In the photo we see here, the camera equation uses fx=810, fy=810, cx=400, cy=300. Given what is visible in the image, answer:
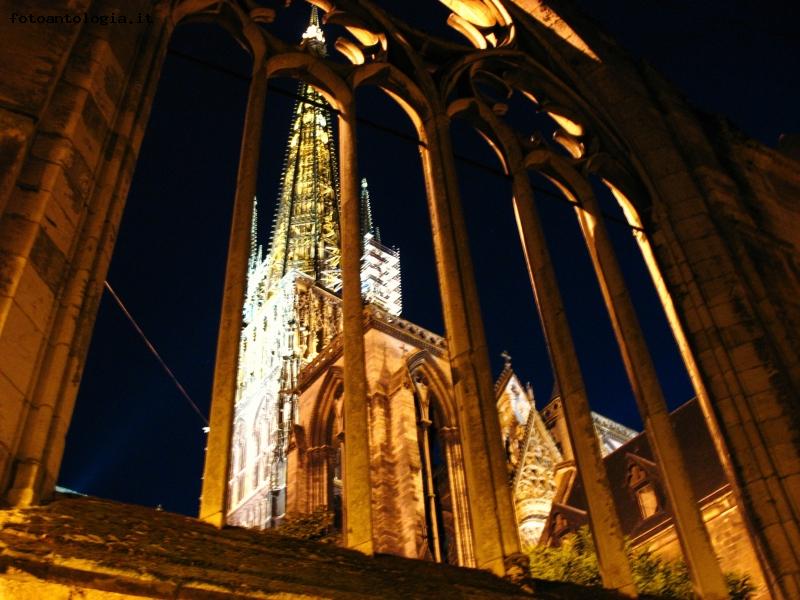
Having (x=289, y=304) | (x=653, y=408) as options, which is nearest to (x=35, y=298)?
(x=653, y=408)

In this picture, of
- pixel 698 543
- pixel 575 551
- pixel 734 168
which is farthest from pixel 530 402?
pixel 698 543

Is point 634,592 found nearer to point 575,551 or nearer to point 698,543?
point 698,543

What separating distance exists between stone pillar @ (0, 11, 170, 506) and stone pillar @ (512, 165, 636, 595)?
2.45 m

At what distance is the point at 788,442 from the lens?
4.85m

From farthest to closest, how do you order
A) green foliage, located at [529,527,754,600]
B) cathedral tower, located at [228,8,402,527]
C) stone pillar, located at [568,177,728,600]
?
cathedral tower, located at [228,8,402,527]
green foliage, located at [529,527,754,600]
stone pillar, located at [568,177,728,600]

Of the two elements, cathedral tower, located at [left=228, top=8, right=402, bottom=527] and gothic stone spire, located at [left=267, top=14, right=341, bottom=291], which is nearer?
cathedral tower, located at [left=228, top=8, right=402, bottom=527]

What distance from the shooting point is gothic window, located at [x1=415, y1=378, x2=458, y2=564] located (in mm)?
24531

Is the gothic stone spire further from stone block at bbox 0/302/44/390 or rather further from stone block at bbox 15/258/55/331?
stone block at bbox 0/302/44/390

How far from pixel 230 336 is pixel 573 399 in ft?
6.46

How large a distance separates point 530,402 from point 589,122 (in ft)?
87.8

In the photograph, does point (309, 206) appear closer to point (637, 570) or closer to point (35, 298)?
point (637, 570)

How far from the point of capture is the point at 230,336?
3.47 meters

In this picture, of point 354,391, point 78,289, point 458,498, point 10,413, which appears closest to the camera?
point 10,413

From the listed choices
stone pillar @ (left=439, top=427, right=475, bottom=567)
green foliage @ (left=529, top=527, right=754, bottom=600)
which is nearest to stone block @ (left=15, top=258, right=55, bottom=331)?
green foliage @ (left=529, top=527, right=754, bottom=600)
